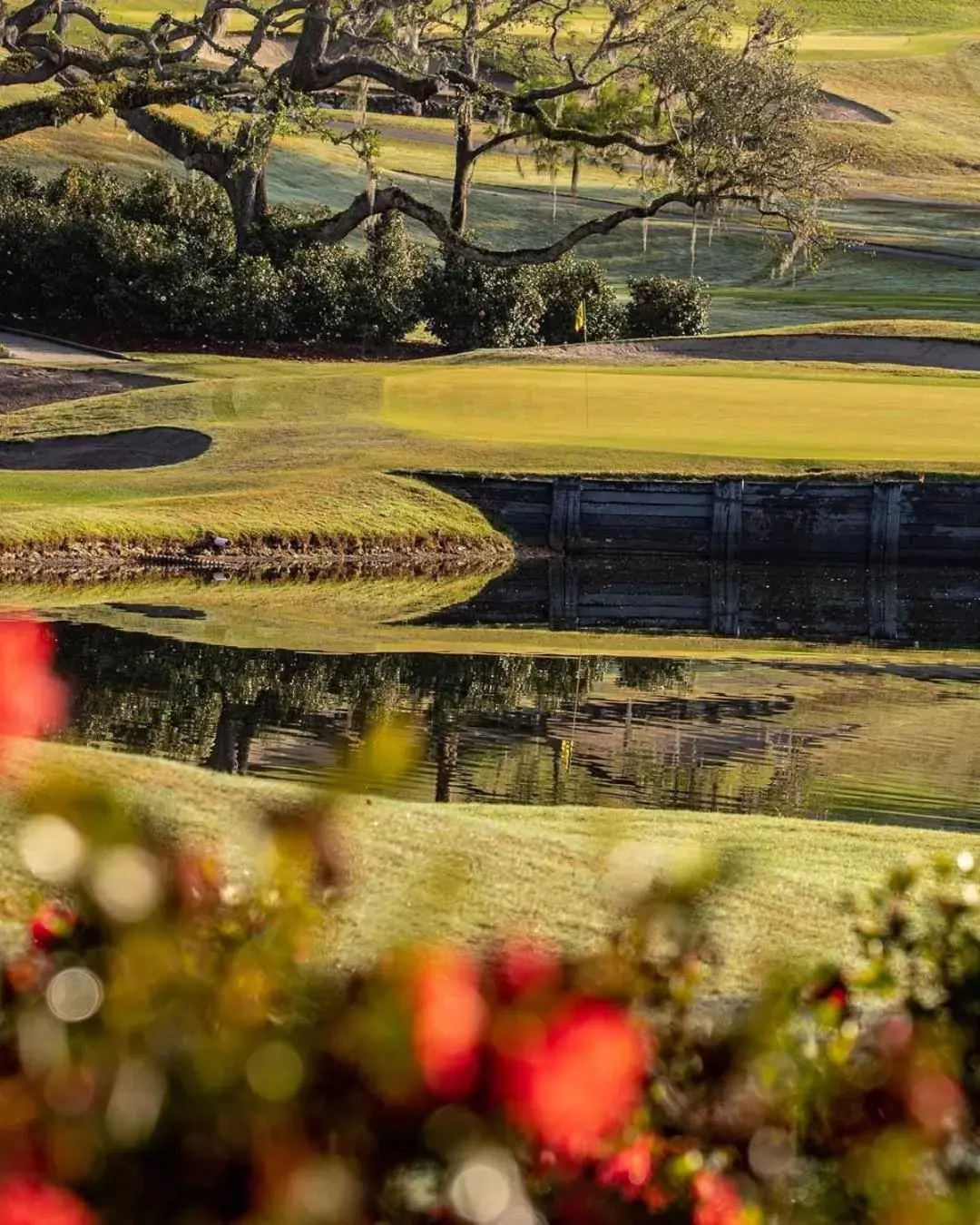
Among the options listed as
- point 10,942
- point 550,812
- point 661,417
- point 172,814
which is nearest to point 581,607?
point 661,417

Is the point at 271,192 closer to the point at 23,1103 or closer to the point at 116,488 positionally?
the point at 116,488

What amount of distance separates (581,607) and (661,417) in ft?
28.6

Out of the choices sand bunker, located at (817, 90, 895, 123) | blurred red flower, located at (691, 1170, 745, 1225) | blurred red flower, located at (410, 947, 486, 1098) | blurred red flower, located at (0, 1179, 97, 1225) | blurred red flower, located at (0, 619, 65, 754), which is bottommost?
sand bunker, located at (817, 90, 895, 123)

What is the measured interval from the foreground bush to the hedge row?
39.8m

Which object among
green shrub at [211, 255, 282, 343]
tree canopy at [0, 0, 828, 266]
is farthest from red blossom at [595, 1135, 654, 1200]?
green shrub at [211, 255, 282, 343]

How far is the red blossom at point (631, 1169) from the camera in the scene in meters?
3.84

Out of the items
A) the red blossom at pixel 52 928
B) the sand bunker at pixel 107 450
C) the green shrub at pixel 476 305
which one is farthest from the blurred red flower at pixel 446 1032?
the green shrub at pixel 476 305

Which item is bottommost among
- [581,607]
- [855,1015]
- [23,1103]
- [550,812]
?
[581,607]

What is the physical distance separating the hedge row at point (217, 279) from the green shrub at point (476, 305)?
0.03m

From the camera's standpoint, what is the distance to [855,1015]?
195 inches

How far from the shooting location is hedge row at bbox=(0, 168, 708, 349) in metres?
43.3

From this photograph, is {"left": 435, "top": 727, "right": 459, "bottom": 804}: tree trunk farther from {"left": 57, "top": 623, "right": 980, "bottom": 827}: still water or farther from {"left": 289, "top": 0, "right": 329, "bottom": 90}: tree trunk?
{"left": 289, "top": 0, "right": 329, "bottom": 90}: tree trunk

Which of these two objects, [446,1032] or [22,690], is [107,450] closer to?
[22,690]

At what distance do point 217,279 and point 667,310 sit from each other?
10.1 meters
